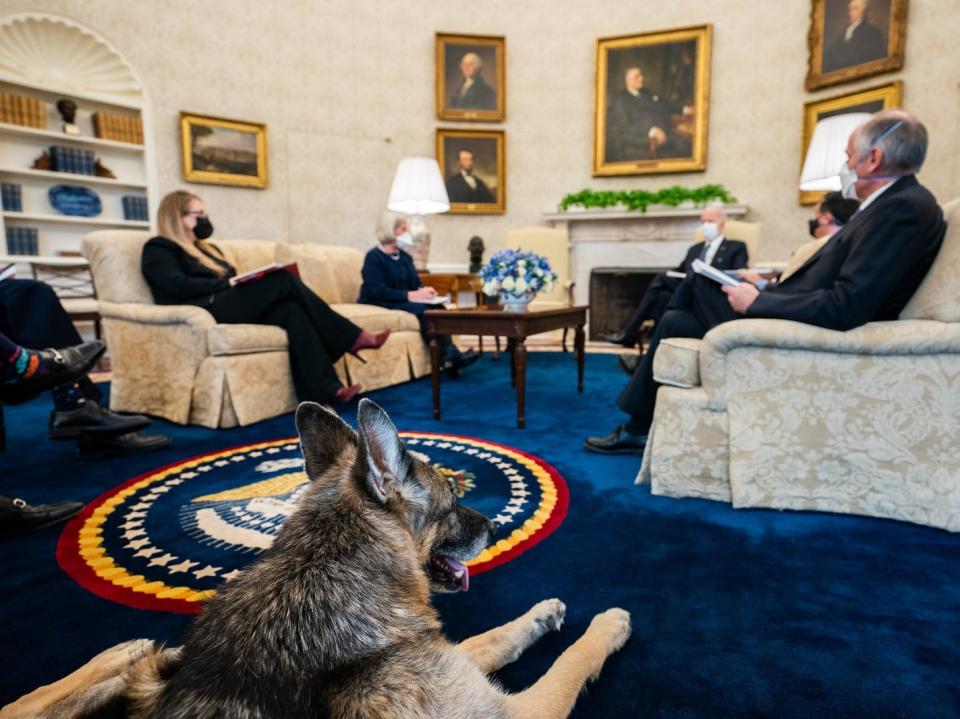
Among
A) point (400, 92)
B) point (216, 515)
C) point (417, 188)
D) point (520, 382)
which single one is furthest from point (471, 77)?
point (216, 515)

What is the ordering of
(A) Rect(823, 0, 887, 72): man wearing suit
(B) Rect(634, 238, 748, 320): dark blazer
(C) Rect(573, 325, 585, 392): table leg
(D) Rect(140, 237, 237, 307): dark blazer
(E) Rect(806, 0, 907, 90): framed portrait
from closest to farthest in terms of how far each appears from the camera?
(D) Rect(140, 237, 237, 307): dark blazer
(C) Rect(573, 325, 585, 392): table leg
(B) Rect(634, 238, 748, 320): dark blazer
(E) Rect(806, 0, 907, 90): framed portrait
(A) Rect(823, 0, 887, 72): man wearing suit

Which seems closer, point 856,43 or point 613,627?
point 613,627

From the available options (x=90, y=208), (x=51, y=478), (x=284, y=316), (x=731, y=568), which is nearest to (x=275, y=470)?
(x=51, y=478)

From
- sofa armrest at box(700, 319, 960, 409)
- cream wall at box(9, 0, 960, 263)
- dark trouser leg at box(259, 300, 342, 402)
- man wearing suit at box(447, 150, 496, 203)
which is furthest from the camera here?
man wearing suit at box(447, 150, 496, 203)

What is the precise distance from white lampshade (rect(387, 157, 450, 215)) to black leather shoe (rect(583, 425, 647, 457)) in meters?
4.53

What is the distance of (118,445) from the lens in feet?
10.3

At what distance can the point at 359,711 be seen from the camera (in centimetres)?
78

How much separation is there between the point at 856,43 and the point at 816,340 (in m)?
6.52

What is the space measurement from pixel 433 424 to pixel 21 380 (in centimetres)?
218

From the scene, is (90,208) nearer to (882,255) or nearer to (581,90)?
(581,90)

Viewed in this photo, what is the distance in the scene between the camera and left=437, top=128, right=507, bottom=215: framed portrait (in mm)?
8508

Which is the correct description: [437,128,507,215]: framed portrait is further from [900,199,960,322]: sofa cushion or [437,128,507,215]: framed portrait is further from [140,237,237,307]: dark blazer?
[900,199,960,322]: sofa cushion

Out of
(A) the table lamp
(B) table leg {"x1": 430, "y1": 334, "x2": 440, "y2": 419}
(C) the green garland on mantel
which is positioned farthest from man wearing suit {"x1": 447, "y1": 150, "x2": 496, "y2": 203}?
(B) table leg {"x1": 430, "y1": 334, "x2": 440, "y2": 419}

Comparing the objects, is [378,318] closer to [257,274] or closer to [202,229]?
[257,274]
